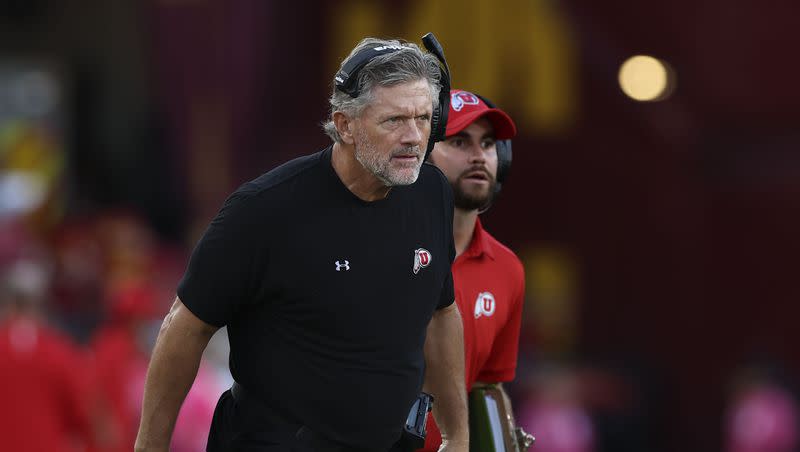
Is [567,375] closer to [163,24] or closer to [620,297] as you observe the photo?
[620,297]

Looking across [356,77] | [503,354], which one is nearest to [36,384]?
[503,354]

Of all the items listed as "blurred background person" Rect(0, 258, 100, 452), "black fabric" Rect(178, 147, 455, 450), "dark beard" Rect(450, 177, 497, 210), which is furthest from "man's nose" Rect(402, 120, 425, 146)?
"blurred background person" Rect(0, 258, 100, 452)

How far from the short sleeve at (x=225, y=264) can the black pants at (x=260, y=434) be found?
13.6 inches

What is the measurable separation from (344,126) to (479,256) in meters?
1.10

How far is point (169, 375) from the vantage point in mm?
4102

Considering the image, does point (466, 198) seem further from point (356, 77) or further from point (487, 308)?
point (356, 77)

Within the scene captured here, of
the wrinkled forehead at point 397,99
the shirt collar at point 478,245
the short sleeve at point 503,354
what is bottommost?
the short sleeve at point 503,354

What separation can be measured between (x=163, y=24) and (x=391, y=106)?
9.40 metres

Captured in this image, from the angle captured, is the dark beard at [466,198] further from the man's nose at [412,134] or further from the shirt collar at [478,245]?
the man's nose at [412,134]

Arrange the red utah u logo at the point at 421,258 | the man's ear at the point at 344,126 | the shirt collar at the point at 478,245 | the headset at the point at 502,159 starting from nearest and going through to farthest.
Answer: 1. the man's ear at the point at 344,126
2. the red utah u logo at the point at 421,258
3. the shirt collar at the point at 478,245
4. the headset at the point at 502,159

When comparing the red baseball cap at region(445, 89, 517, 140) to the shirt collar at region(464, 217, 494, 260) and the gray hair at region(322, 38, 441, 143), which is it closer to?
the shirt collar at region(464, 217, 494, 260)

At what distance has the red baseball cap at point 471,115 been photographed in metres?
4.91

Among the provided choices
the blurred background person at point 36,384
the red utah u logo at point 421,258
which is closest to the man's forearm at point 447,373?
the red utah u logo at point 421,258

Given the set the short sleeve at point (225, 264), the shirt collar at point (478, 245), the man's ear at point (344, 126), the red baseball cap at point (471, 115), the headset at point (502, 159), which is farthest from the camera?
the headset at point (502, 159)
